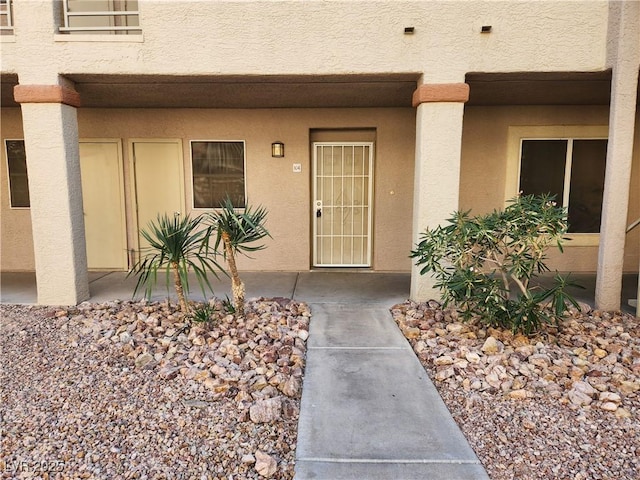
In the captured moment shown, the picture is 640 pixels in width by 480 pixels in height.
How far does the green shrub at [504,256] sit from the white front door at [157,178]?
4695 millimetres

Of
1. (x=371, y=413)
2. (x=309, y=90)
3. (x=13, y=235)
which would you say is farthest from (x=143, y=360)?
(x=13, y=235)

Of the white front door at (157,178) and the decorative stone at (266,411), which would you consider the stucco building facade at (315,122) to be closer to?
the white front door at (157,178)

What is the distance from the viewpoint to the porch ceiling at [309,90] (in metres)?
5.35

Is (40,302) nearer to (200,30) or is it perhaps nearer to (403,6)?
(200,30)

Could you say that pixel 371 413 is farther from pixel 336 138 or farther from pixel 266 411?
pixel 336 138

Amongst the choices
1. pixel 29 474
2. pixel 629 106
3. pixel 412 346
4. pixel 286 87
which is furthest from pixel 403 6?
pixel 29 474

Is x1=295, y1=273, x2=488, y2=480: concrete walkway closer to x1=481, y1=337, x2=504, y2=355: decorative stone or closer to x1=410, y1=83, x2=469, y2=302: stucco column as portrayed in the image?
x1=481, y1=337, x2=504, y2=355: decorative stone

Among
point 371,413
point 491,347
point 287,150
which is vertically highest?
point 287,150

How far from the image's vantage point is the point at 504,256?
169 inches

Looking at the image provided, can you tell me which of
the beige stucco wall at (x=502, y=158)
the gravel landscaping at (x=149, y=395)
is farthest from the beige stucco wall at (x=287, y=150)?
the gravel landscaping at (x=149, y=395)

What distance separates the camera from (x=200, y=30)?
5062 millimetres

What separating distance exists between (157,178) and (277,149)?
7.06 ft

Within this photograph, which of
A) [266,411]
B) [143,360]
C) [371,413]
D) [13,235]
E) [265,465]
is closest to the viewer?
[265,465]

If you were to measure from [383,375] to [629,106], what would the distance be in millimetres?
4153
